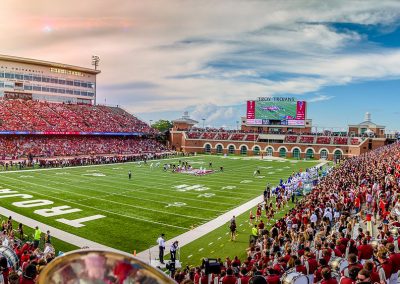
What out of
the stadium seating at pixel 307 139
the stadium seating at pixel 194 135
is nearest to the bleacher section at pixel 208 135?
the stadium seating at pixel 194 135

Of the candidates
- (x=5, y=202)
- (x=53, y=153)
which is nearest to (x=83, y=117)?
(x=53, y=153)

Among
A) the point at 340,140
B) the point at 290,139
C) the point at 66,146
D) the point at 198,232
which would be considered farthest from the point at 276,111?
the point at 198,232

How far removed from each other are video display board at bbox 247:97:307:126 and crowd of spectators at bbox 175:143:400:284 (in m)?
48.8

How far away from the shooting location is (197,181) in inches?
1387

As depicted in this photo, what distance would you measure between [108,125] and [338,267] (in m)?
64.7

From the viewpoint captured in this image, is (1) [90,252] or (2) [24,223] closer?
(1) [90,252]

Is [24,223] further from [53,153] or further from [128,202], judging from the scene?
[53,153]

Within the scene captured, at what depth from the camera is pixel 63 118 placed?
63.7 meters

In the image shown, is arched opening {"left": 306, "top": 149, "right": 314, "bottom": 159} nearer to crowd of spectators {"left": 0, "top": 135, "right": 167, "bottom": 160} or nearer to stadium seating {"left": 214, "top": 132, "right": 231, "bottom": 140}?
stadium seating {"left": 214, "top": 132, "right": 231, "bottom": 140}

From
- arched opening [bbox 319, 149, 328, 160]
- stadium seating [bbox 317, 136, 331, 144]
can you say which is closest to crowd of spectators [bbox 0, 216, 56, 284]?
arched opening [bbox 319, 149, 328, 160]

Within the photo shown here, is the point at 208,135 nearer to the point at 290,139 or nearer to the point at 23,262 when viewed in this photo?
the point at 290,139

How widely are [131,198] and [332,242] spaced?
18.5m

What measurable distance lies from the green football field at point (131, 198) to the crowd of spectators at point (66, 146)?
42.8ft

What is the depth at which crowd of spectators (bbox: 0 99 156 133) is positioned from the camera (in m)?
56.1
